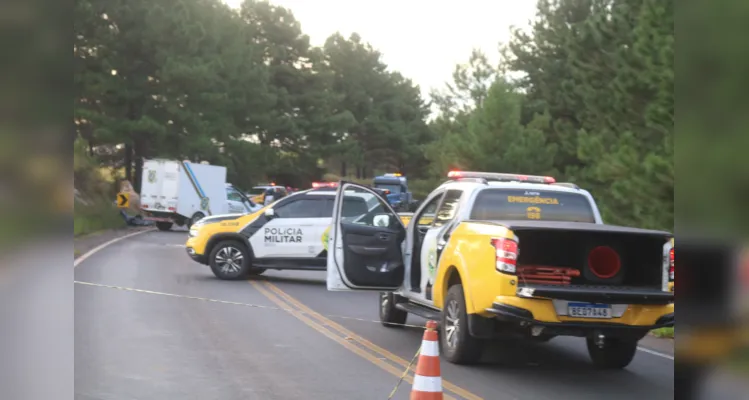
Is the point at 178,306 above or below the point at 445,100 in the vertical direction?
below

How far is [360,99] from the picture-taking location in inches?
2520

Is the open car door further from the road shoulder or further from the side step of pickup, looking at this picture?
the road shoulder

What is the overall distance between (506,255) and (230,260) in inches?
372

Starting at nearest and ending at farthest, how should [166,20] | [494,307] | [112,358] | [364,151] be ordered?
[494,307]
[112,358]
[166,20]
[364,151]

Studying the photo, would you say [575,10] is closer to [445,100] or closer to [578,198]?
[445,100]

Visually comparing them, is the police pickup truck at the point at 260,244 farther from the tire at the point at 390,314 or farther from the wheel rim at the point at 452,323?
the wheel rim at the point at 452,323

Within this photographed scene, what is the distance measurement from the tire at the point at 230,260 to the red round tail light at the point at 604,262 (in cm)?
896

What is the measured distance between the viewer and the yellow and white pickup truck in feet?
22.9

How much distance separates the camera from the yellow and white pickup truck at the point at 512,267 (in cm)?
699

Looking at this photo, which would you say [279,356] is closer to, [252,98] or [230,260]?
[230,260]

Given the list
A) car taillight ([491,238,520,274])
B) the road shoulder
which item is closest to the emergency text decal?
car taillight ([491,238,520,274])

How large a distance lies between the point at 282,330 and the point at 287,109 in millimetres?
50605

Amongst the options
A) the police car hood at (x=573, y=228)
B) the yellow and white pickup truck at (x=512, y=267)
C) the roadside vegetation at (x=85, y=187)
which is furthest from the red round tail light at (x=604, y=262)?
the roadside vegetation at (x=85, y=187)
